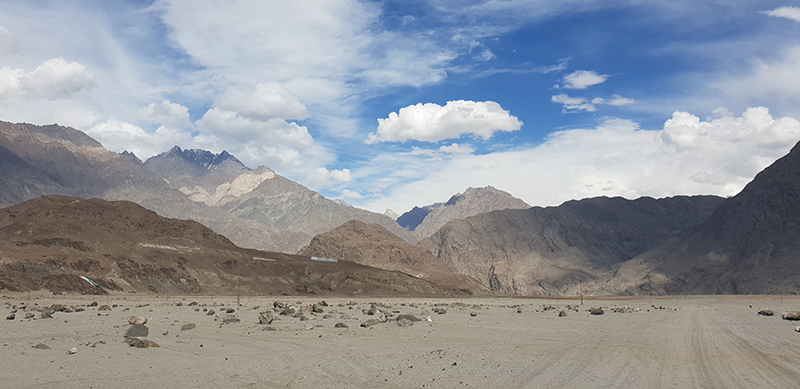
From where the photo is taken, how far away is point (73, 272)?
217ft

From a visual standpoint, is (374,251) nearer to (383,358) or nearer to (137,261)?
(137,261)

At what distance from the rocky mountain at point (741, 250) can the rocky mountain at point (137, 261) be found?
254 ft

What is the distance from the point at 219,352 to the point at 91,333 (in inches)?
303

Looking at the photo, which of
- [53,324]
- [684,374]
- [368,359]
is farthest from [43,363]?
[684,374]

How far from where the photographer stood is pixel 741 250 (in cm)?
14562

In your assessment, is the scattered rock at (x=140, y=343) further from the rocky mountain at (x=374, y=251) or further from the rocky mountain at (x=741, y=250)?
the rocky mountain at (x=741, y=250)

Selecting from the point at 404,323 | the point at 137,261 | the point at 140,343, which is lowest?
the point at 404,323

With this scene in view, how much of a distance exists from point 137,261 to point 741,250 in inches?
6085

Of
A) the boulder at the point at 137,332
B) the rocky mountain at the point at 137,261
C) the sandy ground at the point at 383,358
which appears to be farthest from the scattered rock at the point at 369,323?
the rocky mountain at the point at 137,261

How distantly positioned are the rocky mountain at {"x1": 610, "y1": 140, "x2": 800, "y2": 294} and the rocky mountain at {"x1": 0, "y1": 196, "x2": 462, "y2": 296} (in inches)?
3042

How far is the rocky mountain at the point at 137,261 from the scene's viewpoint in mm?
65150

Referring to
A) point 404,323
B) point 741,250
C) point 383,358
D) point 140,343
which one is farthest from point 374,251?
point 383,358

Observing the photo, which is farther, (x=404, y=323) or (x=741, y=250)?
(x=741, y=250)

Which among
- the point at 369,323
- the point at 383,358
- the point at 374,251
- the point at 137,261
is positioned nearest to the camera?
the point at 383,358
